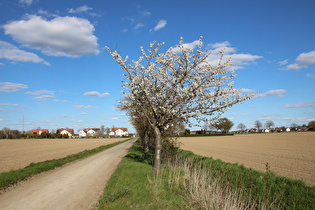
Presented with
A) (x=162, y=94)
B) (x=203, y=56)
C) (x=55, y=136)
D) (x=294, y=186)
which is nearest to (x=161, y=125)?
(x=162, y=94)

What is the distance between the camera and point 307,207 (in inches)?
290

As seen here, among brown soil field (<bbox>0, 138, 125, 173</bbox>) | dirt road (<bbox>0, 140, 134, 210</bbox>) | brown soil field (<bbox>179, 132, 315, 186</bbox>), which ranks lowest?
brown soil field (<bbox>179, 132, 315, 186</bbox>)

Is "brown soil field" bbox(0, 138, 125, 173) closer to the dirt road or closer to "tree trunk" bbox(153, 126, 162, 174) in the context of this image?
the dirt road

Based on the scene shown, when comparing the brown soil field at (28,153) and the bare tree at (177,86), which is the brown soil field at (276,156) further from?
the brown soil field at (28,153)

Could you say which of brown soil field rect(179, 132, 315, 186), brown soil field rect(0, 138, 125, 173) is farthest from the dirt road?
brown soil field rect(179, 132, 315, 186)

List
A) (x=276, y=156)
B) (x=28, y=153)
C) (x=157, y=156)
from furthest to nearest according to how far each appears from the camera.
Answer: (x=28, y=153) → (x=276, y=156) → (x=157, y=156)

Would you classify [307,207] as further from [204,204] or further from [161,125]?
[161,125]

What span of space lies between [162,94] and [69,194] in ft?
22.7

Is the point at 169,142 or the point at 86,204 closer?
the point at 86,204

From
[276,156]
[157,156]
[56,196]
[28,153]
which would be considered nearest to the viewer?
[56,196]

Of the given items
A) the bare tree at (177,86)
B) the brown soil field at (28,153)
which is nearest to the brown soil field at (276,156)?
the bare tree at (177,86)

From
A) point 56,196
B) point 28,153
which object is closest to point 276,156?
point 56,196

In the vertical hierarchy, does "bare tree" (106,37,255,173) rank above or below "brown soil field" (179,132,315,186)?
above

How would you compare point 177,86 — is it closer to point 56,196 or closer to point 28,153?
point 56,196
